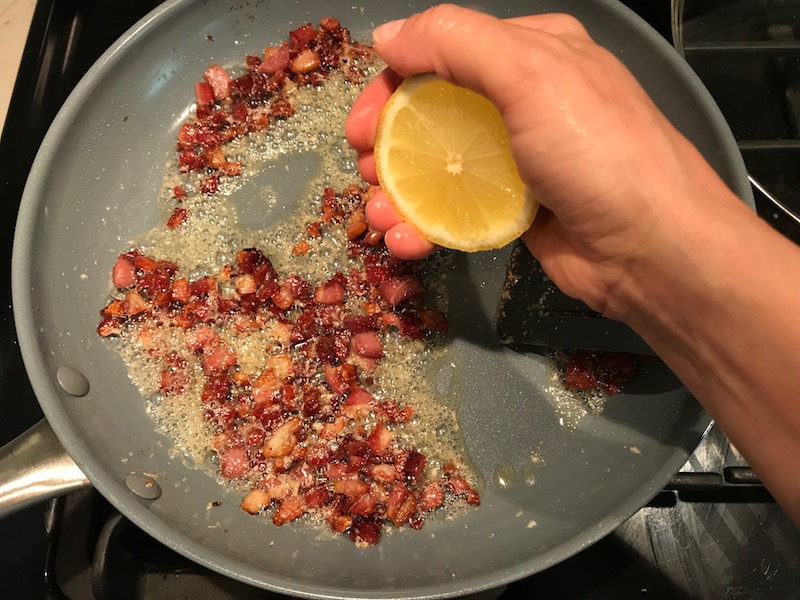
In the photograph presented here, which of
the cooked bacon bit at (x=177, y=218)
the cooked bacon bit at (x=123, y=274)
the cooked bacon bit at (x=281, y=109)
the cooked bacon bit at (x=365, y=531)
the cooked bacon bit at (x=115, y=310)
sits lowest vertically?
the cooked bacon bit at (x=365, y=531)

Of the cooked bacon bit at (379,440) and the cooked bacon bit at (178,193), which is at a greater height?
the cooked bacon bit at (178,193)

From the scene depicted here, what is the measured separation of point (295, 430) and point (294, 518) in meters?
0.15

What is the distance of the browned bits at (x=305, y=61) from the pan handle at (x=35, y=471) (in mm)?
824

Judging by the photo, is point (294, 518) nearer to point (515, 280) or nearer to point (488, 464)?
point (488, 464)

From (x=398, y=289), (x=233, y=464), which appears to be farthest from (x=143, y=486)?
(x=398, y=289)

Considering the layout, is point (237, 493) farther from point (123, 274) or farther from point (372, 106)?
point (372, 106)

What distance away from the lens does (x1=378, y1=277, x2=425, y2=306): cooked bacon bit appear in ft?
3.84

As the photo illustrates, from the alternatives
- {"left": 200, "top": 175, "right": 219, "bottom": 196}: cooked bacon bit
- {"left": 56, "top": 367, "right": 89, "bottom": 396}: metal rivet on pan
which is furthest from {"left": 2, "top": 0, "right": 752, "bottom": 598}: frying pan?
{"left": 200, "top": 175, "right": 219, "bottom": 196}: cooked bacon bit

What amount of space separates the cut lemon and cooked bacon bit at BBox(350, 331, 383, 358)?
0.88 feet

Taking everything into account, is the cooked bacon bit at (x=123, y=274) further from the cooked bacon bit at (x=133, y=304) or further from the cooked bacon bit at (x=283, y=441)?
the cooked bacon bit at (x=283, y=441)

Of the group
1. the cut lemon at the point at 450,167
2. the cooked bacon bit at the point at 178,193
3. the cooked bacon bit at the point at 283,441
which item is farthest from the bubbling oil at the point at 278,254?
the cut lemon at the point at 450,167

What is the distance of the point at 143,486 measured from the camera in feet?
3.51

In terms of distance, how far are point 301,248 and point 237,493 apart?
1.56 ft

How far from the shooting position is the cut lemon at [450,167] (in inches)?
36.2
